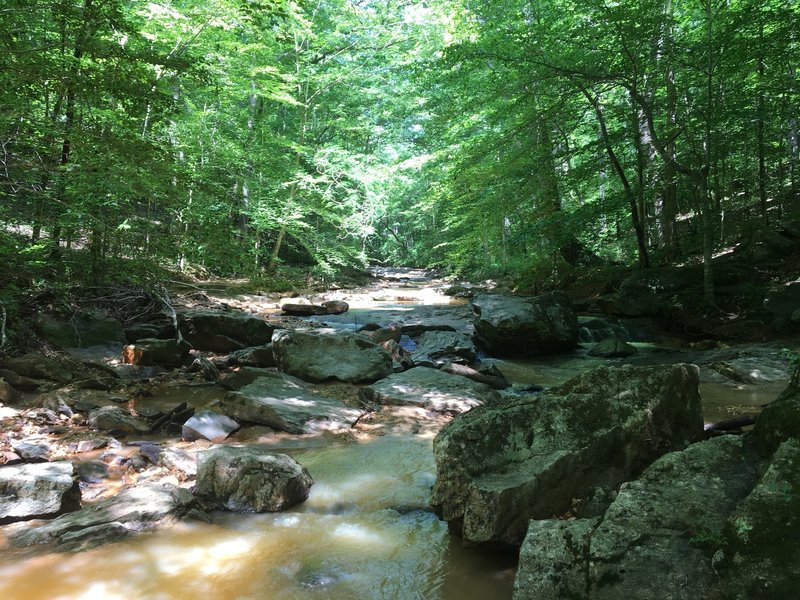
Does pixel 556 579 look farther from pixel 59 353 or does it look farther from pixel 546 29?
pixel 546 29

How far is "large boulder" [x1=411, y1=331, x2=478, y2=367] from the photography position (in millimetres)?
8718

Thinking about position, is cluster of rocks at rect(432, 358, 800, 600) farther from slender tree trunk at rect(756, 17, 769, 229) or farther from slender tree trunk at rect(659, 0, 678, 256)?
slender tree trunk at rect(659, 0, 678, 256)

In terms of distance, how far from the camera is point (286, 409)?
5.56 metres

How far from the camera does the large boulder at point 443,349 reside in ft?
28.6

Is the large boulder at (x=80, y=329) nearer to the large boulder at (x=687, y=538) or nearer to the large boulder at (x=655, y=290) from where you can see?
the large boulder at (x=687, y=538)

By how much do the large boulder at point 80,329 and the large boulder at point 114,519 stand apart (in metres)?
4.84

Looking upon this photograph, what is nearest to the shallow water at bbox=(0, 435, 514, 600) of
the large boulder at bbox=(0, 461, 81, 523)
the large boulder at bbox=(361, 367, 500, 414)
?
the large boulder at bbox=(0, 461, 81, 523)

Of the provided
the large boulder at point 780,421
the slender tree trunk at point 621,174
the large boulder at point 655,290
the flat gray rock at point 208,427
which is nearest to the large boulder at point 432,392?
the flat gray rock at point 208,427

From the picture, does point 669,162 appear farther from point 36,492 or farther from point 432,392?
point 36,492

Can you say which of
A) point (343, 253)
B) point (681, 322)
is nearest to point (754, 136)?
point (681, 322)

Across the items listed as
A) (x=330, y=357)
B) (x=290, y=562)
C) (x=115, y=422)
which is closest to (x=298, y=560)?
(x=290, y=562)

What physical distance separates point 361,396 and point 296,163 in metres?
15.8

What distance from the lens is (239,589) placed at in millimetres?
2662

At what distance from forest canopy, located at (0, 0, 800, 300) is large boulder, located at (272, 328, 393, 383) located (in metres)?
1.45
